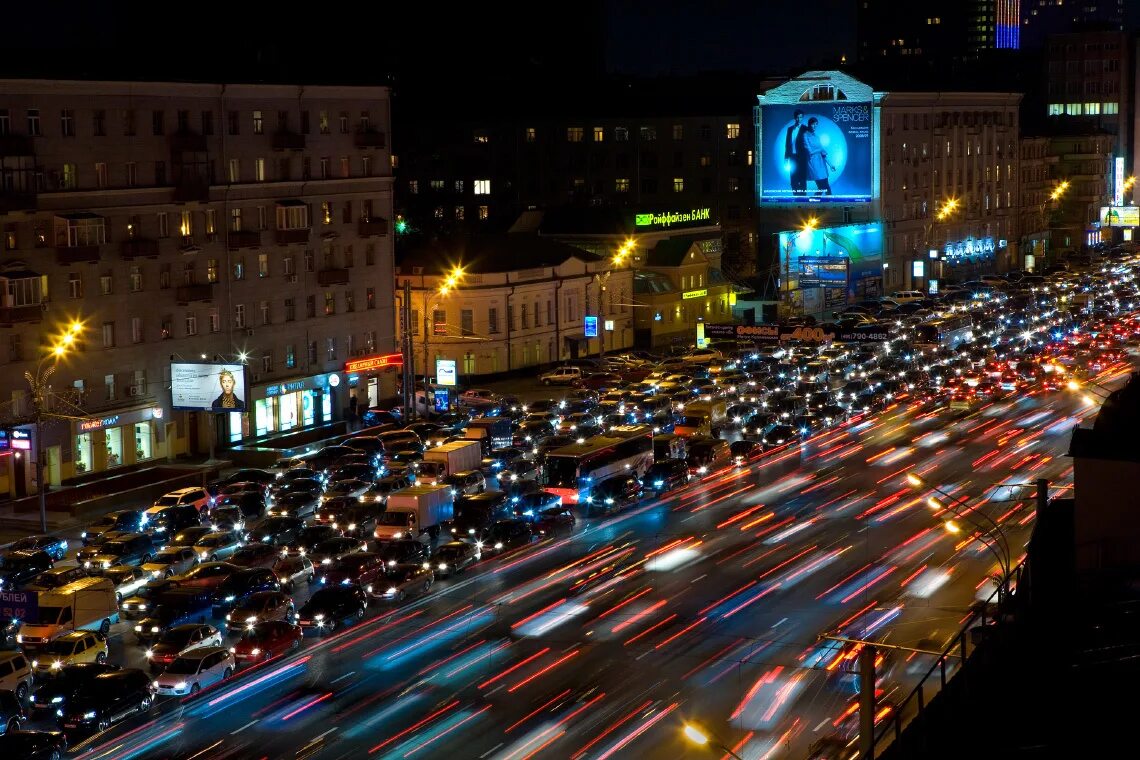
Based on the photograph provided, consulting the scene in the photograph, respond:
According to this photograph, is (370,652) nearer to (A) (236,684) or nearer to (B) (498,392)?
(A) (236,684)

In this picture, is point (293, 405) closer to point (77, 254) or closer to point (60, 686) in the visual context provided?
point (77, 254)

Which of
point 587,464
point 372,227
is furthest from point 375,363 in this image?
point 587,464

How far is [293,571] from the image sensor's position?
37.3 meters

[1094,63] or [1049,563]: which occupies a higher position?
[1094,63]

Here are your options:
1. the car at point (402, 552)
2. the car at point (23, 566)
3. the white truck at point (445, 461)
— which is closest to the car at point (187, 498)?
the car at point (23, 566)

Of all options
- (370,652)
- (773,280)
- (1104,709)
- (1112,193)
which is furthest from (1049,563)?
(1112,193)

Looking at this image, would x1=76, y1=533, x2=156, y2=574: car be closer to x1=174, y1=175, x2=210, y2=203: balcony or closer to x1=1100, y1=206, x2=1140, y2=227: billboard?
x1=174, y1=175, x2=210, y2=203: balcony

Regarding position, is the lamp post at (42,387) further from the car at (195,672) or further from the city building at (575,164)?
the city building at (575,164)

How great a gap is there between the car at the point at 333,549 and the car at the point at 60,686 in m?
9.51

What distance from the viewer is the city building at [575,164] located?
104 metres

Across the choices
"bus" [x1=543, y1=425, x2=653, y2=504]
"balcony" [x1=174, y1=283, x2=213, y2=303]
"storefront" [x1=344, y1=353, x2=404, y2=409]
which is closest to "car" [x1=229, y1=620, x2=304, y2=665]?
"bus" [x1=543, y1=425, x2=653, y2=504]

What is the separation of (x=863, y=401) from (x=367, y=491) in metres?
23.6

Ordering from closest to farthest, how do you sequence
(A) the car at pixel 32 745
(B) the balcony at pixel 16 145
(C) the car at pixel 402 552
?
(A) the car at pixel 32 745
(C) the car at pixel 402 552
(B) the balcony at pixel 16 145

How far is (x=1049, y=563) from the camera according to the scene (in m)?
26.0
